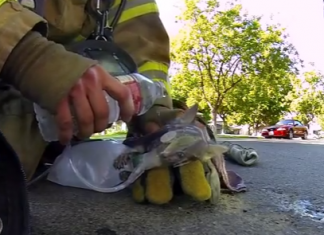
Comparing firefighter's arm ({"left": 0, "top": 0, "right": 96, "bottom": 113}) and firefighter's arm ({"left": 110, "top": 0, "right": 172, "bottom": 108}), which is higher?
firefighter's arm ({"left": 110, "top": 0, "right": 172, "bottom": 108})

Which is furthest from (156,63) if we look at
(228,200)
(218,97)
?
(218,97)

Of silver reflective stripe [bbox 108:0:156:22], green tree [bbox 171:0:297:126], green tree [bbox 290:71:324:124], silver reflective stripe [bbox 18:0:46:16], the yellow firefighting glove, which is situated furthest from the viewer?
green tree [bbox 290:71:324:124]

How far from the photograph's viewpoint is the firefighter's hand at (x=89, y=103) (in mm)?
510

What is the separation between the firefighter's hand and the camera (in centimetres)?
51

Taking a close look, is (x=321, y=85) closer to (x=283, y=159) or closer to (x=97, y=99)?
(x=283, y=159)

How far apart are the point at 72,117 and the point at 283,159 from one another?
4.36ft

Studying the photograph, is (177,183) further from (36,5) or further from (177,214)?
(36,5)

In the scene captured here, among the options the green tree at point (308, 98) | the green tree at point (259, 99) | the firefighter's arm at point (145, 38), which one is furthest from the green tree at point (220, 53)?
the firefighter's arm at point (145, 38)

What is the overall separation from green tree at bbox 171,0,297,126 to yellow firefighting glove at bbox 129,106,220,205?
12571 mm

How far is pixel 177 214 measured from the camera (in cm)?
79

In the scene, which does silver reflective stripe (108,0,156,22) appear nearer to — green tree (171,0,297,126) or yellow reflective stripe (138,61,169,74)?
yellow reflective stripe (138,61,169,74)

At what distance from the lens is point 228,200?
35.8 inches

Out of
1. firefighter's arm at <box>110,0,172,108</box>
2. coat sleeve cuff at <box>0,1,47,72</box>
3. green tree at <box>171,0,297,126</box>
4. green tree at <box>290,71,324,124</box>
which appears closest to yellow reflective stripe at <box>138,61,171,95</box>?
firefighter's arm at <box>110,0,172,108</box>

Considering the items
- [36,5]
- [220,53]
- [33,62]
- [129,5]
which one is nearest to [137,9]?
[129,5]
